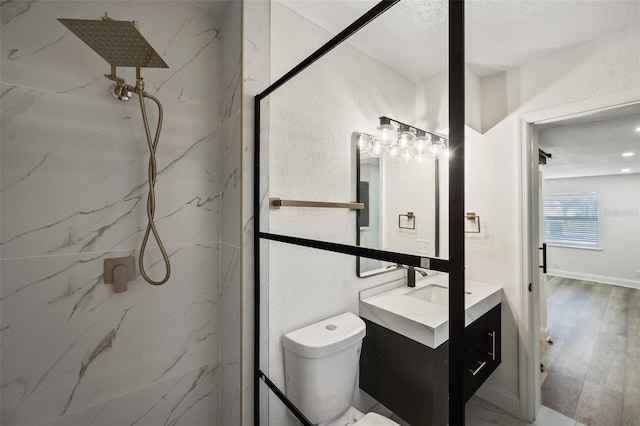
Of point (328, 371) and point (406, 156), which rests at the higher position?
point (406, 156)

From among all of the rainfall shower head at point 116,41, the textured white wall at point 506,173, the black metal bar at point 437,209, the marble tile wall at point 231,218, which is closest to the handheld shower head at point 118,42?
the rainfall shower head at point 116,41

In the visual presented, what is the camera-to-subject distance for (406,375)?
2.09ft

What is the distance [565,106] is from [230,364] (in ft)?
7.93

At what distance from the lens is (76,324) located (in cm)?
89

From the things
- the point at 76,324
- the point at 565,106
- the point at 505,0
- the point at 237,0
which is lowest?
the point at 76,324

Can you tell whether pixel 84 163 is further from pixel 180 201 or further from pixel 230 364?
pixel 230 364

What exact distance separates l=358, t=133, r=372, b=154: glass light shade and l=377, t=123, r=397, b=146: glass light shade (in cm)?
5

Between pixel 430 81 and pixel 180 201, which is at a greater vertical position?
pixel 430 81

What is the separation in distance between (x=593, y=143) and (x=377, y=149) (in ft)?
7.80

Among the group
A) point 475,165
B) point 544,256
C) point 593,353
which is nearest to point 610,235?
point 544,256

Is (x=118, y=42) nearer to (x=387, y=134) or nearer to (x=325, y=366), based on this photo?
(x=387, y=134)

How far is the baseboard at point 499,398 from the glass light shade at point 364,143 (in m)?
2.03

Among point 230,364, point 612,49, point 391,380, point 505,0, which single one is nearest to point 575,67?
point 612,49

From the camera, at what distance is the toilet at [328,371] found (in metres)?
0.76
